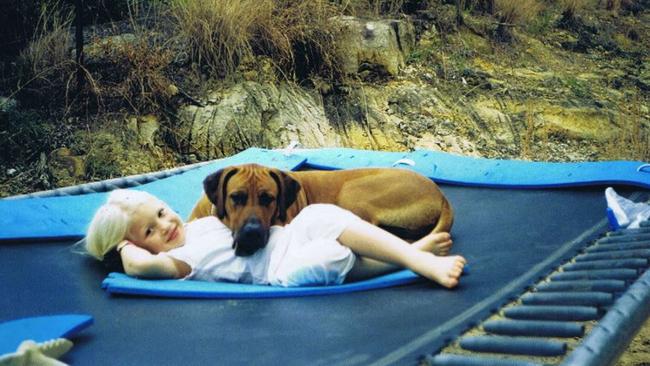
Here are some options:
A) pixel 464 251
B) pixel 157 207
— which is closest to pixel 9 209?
pixel 157 207

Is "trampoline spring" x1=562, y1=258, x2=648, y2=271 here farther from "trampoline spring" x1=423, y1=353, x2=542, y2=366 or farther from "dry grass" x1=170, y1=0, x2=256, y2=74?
"dry grass" x1=170, y1=0, x2=256, y2=74

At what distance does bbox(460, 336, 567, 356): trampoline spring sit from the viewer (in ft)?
4.78

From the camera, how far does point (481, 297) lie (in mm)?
1912

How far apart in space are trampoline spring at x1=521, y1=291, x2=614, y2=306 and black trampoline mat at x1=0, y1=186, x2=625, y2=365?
0.22 feet

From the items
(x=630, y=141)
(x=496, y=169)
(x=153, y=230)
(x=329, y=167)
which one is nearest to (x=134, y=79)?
(x=329, y=167)

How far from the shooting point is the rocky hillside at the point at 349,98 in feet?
15.0

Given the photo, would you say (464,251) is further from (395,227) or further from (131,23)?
(131,23)

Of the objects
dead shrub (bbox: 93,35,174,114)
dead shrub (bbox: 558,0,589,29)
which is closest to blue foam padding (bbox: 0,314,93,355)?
dead shrub (bbox: 93,35,174,114)

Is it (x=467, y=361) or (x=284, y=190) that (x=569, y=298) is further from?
(x=284, y=190)

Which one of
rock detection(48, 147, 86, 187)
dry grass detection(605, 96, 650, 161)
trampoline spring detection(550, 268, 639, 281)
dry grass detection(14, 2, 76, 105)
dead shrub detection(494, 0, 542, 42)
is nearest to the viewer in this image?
trampoline spring detection(550, 268, 639, 281)

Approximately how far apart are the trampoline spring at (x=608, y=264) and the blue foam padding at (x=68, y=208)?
4.58 ft

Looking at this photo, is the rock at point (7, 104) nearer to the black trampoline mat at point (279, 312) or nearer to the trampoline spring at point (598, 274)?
the black trampoline mat at point (279, 312)

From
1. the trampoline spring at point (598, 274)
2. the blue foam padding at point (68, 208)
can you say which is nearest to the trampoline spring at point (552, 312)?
the trampoline spring at point (598, 274)

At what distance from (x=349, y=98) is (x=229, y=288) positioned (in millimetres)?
3599
